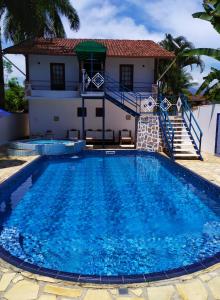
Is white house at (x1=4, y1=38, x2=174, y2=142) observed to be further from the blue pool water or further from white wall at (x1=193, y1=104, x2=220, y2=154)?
the blue pool water

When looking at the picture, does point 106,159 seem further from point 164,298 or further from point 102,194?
point 164,298

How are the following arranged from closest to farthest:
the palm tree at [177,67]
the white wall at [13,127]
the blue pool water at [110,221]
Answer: the blue pool water at [110,221] → the white wall at [13,127] → the palm tree at [177,67]

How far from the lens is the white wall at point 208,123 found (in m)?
14.4

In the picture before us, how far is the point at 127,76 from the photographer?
20.2 metres

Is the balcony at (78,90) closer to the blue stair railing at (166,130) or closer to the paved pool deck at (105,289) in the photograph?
the blue stair railing at (166,130)

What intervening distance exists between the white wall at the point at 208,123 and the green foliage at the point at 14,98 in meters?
17.8

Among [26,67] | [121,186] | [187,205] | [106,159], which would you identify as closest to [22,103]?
[26,67]

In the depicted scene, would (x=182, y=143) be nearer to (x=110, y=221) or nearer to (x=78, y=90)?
(x=78, y=90)

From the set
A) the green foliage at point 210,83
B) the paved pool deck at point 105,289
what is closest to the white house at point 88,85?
the green foliage at point 210,83

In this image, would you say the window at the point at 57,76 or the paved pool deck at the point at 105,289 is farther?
the window at the point at 57,76

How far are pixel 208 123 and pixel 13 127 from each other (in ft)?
42.9

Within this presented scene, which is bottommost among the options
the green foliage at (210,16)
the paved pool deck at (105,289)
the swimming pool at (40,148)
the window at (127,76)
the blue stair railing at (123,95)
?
the paved pool deck at (105,289)

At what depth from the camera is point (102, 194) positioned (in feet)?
30.3

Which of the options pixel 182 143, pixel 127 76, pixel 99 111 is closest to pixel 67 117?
pixel 99 111
